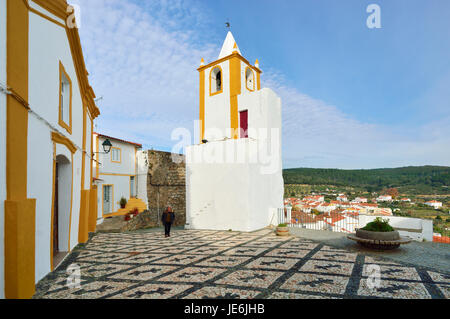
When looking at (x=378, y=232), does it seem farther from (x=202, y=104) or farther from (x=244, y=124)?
(x=202, y=104)

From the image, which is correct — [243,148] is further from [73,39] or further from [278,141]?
[73,39]

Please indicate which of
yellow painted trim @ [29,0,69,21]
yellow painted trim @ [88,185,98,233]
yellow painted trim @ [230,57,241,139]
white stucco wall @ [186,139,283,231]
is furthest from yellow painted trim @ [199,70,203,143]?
yellow painted trim @ [29,0,69,21]

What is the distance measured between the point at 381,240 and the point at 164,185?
14.4 m

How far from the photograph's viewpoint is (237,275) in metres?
5.30

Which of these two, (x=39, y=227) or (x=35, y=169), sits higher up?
(x=35, y=169)

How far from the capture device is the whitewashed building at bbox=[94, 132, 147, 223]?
1584cm

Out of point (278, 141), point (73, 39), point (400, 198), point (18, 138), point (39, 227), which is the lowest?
point (400, 198)

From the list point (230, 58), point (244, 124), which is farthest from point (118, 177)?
point (230, 58)

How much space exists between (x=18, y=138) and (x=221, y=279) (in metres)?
4.31

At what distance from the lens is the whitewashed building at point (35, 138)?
364cm

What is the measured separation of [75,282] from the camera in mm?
5004

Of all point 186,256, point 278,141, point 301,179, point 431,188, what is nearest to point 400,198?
point 431,188

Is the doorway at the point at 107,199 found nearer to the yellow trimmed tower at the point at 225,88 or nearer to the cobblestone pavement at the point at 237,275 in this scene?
the yellow trimmed tower at the point at 225,88
